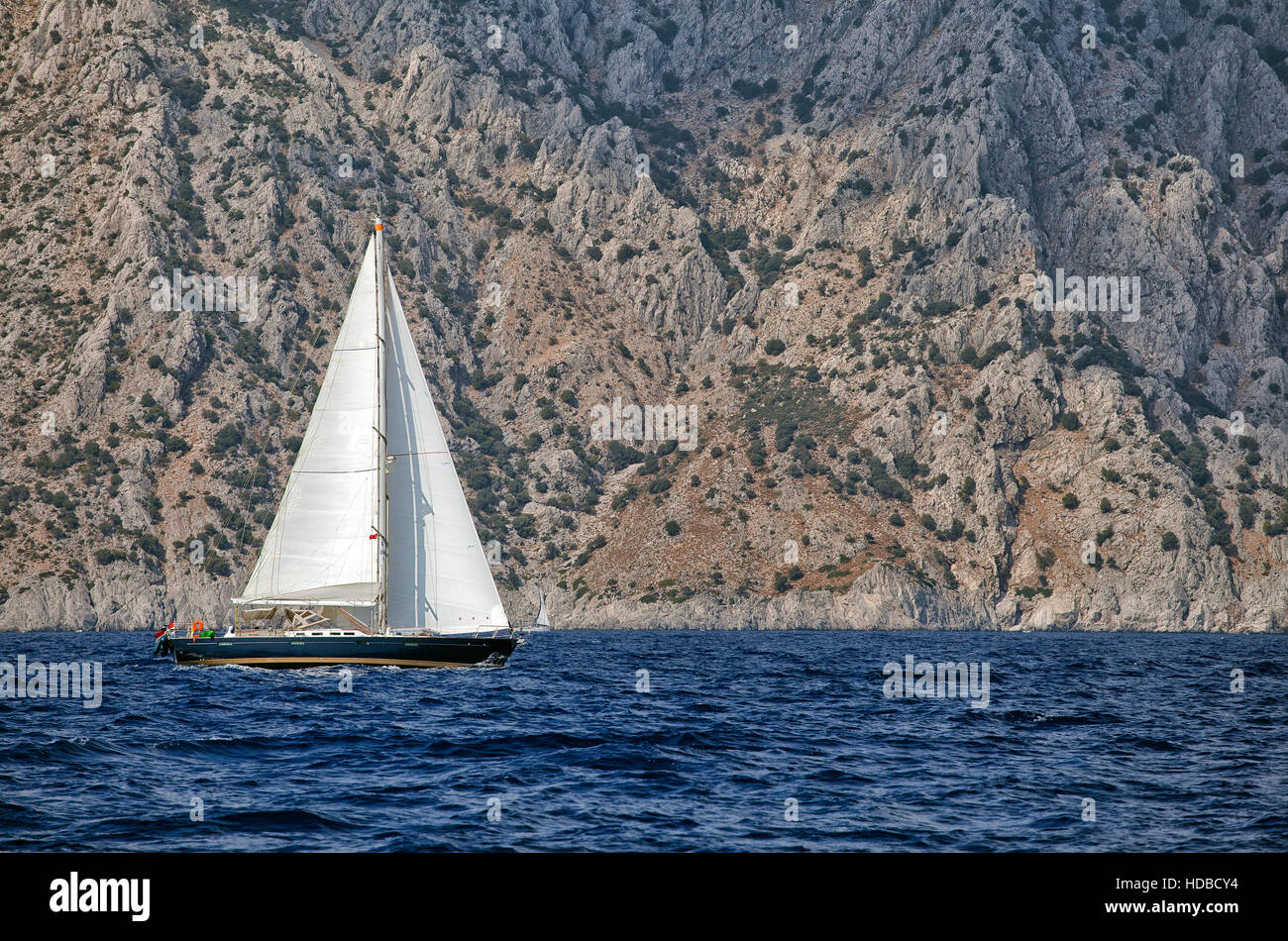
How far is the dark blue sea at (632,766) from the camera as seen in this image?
18312 millimetres

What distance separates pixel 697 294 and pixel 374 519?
10840cm

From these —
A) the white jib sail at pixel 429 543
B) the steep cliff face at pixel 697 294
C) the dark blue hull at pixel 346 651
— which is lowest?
the dark blue hull at pixel 346 651

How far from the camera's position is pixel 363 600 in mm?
47938

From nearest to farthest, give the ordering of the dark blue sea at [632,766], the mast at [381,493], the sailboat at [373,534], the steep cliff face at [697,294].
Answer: the dark blue sea at [632,766] → the mast at [381,493] → the sailboat at [373,534] → the steep cliff face at [697,294]

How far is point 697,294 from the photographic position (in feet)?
499

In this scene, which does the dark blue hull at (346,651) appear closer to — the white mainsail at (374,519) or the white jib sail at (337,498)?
the white mainsail at (374,519)

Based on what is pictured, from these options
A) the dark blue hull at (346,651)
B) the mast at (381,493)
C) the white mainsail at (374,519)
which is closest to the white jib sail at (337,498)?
the white mainsail at (374,519)

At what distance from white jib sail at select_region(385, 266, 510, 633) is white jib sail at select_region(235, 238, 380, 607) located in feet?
2.74

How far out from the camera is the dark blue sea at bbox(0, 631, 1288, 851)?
60.1ft

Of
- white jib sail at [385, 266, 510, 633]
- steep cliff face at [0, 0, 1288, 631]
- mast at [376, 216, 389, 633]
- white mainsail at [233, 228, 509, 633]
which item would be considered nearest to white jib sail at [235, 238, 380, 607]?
white mainsail at [233, 228, 509, 633]

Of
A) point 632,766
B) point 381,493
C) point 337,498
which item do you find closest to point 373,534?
point 381,493

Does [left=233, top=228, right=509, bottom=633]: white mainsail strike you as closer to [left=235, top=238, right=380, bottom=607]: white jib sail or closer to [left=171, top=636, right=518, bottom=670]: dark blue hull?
[left=235, top=238, right=380, bottom=607]: white jib sail

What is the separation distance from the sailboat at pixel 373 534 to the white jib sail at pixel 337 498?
0.12 ft
